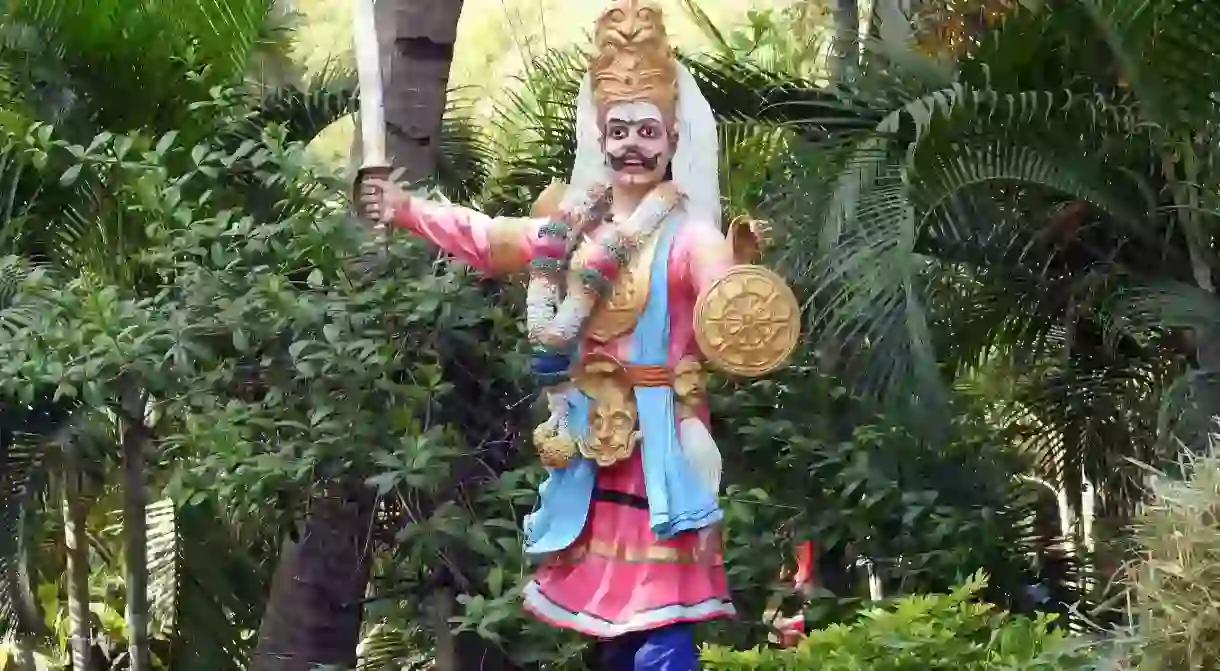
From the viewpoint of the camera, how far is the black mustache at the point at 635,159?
2.83 metres

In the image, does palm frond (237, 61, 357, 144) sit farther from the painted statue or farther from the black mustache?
the black mustache

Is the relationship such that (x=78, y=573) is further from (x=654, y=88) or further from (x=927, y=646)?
(x=927, y=646)

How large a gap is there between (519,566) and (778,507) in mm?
691

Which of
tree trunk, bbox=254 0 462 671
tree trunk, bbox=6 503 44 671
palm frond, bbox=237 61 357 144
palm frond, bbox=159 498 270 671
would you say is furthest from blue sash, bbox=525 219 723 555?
palm frond, bbox=237 61 357 144

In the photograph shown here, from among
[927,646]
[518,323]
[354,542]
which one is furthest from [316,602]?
[927,646]

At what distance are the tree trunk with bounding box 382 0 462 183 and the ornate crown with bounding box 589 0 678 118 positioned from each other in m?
1.11

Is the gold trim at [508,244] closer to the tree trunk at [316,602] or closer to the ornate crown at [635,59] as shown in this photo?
the ornate crown at [635,59]

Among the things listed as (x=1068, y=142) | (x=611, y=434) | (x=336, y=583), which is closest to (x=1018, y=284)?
(x=1068, y=142)

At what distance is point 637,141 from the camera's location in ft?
9.24

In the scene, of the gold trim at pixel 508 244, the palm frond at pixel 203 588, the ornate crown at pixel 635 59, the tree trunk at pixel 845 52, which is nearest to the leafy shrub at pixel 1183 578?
the ornate crown at pixel 635 59

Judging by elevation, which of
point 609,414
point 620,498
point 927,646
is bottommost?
point 927,646

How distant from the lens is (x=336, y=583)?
376 cm

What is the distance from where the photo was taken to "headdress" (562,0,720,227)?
284 cm

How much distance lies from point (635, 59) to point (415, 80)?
1195 millimetres
